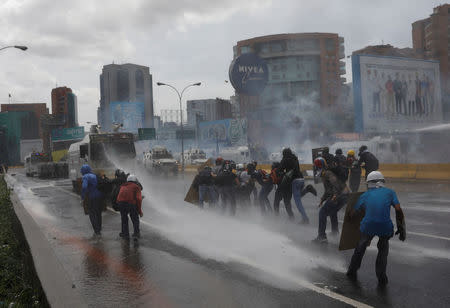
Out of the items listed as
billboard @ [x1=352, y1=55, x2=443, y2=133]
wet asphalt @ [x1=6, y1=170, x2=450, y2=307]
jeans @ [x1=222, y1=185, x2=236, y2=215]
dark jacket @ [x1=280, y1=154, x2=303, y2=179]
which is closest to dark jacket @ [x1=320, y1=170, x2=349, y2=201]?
wet asphalt @ [x1=6, y1=170, x2=450, y2=307]

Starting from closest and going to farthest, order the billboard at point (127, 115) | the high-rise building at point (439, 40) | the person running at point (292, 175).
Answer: the person running at point (292, 175), the high-rise building at point (439, 40), the billboard at point (127, 115)

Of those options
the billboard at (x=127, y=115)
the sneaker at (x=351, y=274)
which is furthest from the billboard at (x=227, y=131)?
the sneaker at (x=351, y=274)

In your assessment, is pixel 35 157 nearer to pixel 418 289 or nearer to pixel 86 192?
pixel 86 192

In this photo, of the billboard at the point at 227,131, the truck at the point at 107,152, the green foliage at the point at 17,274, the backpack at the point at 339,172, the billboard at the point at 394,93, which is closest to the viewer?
the green foliage at the point at 17,274

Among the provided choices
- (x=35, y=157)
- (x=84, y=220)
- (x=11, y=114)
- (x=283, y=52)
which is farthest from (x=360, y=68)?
(x=11, y=114)

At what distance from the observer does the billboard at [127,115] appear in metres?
99.8

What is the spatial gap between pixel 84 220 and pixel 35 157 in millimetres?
42735

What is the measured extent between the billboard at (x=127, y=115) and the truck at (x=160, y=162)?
5962cm

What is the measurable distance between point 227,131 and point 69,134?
101 ft

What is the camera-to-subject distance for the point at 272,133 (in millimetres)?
106500

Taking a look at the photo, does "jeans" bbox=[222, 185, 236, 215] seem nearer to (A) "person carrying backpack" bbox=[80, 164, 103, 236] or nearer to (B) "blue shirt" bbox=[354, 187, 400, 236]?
(A) "person carrying backpack" bbox=[80, 164, 103, 236]

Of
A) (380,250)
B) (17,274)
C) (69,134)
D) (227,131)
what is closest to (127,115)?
(69,134)

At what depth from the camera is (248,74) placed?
45812 millimetres

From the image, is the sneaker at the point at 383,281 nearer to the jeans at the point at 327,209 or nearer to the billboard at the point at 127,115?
the jeans at the point at 327,209
